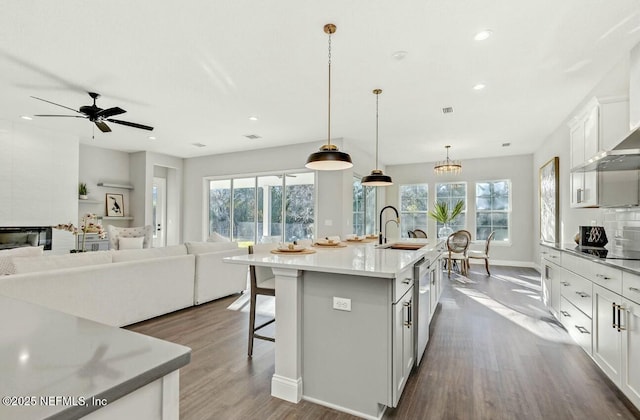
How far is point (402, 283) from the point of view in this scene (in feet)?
6.61

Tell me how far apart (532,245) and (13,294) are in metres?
8.99

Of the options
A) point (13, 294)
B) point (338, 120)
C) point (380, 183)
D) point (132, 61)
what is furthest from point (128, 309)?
point (338, 120)

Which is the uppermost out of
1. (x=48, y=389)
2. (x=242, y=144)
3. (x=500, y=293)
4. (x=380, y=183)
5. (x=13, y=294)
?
(x=242, y=144)

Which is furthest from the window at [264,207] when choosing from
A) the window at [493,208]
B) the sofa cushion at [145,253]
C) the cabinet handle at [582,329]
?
the window at [493,208]

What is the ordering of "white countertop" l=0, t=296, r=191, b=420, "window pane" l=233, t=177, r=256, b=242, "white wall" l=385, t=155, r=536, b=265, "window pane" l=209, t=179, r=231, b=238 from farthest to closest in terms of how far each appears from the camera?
"window pane" l=209, t=179, r=231, b=238
"white wall" l=385, t=155, r=536, b=265
"window pane" l=233, t=177, r=256, b=242
"white countertop" l=0, t=296, r=191, b=420

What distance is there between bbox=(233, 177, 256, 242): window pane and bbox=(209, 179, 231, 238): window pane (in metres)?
0.20

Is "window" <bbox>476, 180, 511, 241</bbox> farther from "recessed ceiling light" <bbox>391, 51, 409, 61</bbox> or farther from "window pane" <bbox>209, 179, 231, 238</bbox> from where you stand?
"window pane" <bbox>209, 179, 231, 238</bbox>

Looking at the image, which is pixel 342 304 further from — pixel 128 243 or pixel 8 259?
pixel 128 243

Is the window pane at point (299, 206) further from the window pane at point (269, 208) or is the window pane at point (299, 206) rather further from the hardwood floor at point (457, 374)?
the hardwood floor at point (457, 374)

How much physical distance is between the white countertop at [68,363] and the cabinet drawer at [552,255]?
12.9 feet

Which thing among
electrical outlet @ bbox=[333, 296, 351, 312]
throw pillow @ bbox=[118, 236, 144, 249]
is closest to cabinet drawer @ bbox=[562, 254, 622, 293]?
electrical outlet @ bbox=[333, 296, 351, 312]

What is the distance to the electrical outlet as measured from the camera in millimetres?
1946

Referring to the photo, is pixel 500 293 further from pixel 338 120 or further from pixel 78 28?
pixel 78 28

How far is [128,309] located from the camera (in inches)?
133
